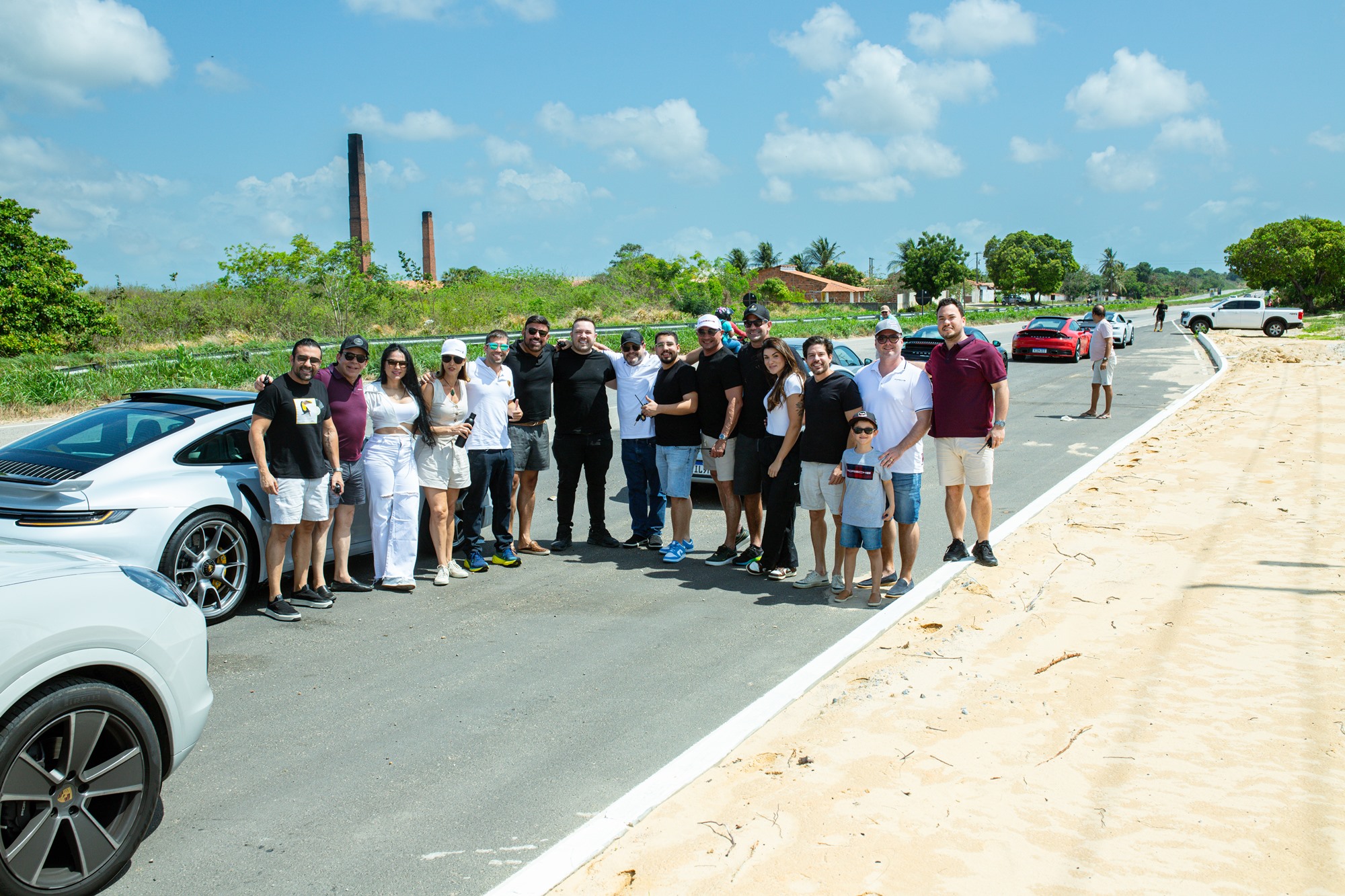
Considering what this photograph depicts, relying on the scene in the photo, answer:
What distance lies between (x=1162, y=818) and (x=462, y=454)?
5.32 m

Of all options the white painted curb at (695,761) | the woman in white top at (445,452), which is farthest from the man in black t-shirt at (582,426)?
the white painted curb at (695,761)

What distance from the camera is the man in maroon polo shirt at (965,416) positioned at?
7234mm

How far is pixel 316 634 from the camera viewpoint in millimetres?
6125

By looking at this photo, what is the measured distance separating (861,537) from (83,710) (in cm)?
477

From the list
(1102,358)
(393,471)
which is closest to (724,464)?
(393,471)

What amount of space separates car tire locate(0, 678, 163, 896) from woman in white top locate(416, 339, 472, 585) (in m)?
3.80

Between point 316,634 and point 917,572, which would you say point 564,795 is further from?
point 917,572

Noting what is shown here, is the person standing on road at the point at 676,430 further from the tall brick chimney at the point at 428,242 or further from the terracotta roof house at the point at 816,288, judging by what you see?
the terracotta roof house at the point at 816,288

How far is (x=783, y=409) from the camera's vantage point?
7250 millimetres

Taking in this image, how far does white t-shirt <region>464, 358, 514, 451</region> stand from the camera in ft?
25.0

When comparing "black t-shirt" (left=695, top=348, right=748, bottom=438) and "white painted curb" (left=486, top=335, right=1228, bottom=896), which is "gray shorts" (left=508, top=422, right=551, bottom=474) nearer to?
"black t-shirt" (left=695, top=348, right=748, bottom=438)

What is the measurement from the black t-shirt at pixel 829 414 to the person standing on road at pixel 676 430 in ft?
4.06

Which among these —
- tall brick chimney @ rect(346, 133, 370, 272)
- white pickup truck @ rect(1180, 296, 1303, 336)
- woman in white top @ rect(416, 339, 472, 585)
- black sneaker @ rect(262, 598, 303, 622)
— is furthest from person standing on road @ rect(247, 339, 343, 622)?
tall brick chimney @ rect(346, 133, 370, 272)

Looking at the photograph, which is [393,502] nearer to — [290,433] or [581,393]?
[290,433]
